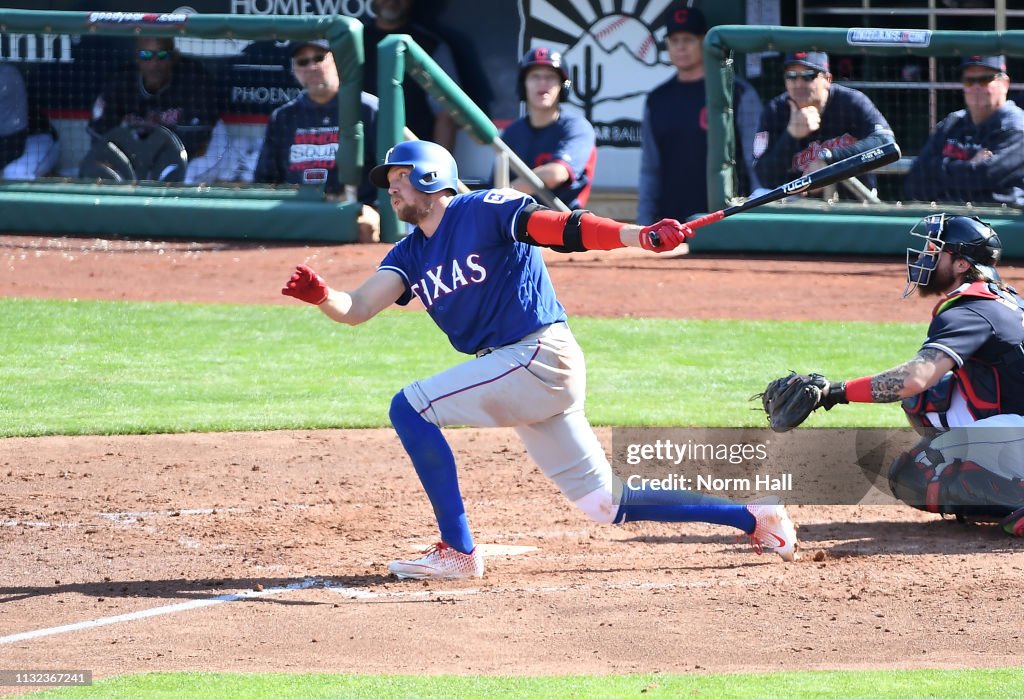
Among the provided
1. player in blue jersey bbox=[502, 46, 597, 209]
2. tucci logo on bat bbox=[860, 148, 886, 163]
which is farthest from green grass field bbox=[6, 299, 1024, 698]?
tucci logo on bat bbox=[860, 148, 886, 163]

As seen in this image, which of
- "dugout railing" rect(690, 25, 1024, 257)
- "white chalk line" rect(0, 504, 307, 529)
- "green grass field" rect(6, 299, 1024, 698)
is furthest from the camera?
"dugout railing" rect(690, 25, 1024, 257)

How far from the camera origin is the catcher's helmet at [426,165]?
4.66m

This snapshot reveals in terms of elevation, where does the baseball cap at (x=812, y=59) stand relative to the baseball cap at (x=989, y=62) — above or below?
below

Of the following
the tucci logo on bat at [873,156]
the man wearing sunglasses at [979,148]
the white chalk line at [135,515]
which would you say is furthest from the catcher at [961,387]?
the man wearing sunglasses at [979,148]

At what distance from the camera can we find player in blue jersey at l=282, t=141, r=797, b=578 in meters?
4.55

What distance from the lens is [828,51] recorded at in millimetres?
10227

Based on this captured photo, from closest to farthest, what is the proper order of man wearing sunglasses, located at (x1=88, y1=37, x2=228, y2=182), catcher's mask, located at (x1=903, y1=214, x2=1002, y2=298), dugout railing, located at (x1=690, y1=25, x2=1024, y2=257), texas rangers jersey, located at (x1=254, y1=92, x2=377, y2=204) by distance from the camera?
catcher's mask, located at (x1=903, y1=214, x2=1002, y2=298), dugout railing, located at (x1=690, y1=25, x2=1024, y2=257), texas rangers jersey, located at (x1=254, y1=92, x2=377, y2=204), man wearing sunglasses, located at (x1=88, y1=37, x2=228, y2=182)

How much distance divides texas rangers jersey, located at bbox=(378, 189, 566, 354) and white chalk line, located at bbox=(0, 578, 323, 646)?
1.02m

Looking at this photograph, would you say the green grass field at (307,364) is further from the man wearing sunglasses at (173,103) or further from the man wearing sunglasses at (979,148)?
the man wearing sunglasses at (173,103)

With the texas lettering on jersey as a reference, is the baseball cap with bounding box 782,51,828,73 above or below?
below

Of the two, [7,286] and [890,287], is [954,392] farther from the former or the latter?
[7,286]

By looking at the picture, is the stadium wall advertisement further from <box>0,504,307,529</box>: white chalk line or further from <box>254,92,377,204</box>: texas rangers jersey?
<box>0,504,307,529</box>: white chalk line

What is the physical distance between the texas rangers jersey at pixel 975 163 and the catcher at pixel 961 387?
469 centimetres

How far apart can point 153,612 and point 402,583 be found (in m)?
0.83
